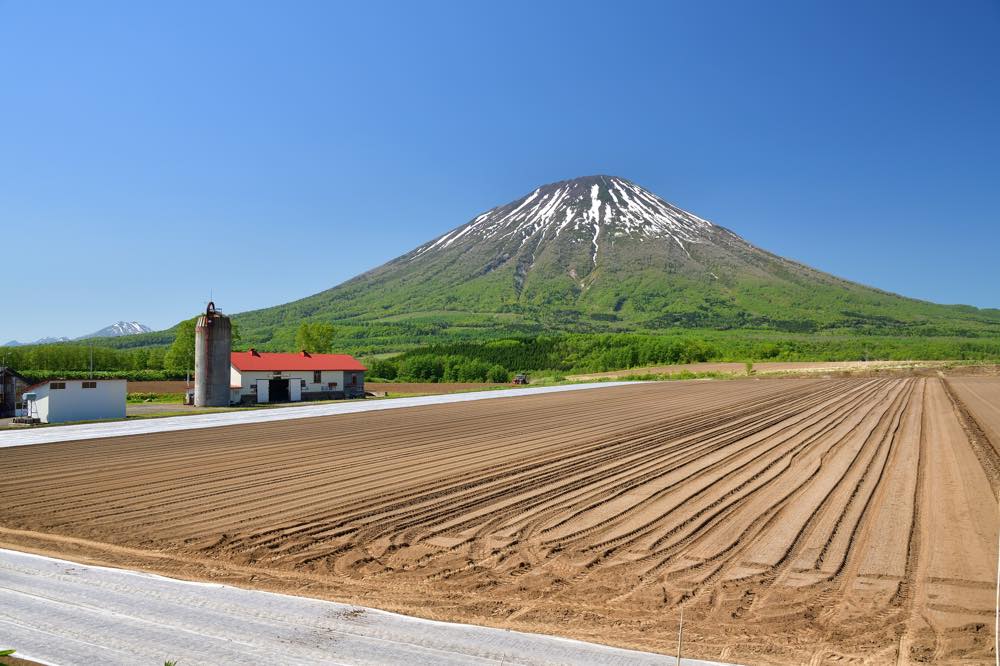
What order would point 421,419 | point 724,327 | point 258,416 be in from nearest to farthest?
point 421,419, point 258,416, point 724,327

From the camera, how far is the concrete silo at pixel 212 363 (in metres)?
49.4

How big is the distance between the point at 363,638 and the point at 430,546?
3.85 m

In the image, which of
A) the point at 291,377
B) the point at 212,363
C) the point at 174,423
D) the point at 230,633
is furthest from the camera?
the point at 291,377

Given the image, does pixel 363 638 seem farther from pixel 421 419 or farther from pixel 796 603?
pixel 421 419

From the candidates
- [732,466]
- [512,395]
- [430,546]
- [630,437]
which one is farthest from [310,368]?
[430,546]

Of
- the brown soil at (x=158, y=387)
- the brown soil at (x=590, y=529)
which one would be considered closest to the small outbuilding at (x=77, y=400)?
the brown soil at (x=590, y=529)

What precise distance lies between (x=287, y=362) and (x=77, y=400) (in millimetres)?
20857

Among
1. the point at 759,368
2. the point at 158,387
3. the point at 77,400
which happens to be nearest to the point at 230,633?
the point at 77,400

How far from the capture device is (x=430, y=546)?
11672mm

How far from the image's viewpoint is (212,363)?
49.8 m

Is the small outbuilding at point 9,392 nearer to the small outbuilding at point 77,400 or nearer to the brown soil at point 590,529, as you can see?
the small outbuilding at point 77,400

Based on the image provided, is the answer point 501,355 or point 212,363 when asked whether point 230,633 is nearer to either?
point 212,363

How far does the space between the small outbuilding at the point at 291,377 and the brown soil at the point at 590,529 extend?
28.1 m

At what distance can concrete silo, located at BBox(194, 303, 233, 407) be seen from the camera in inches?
1944
